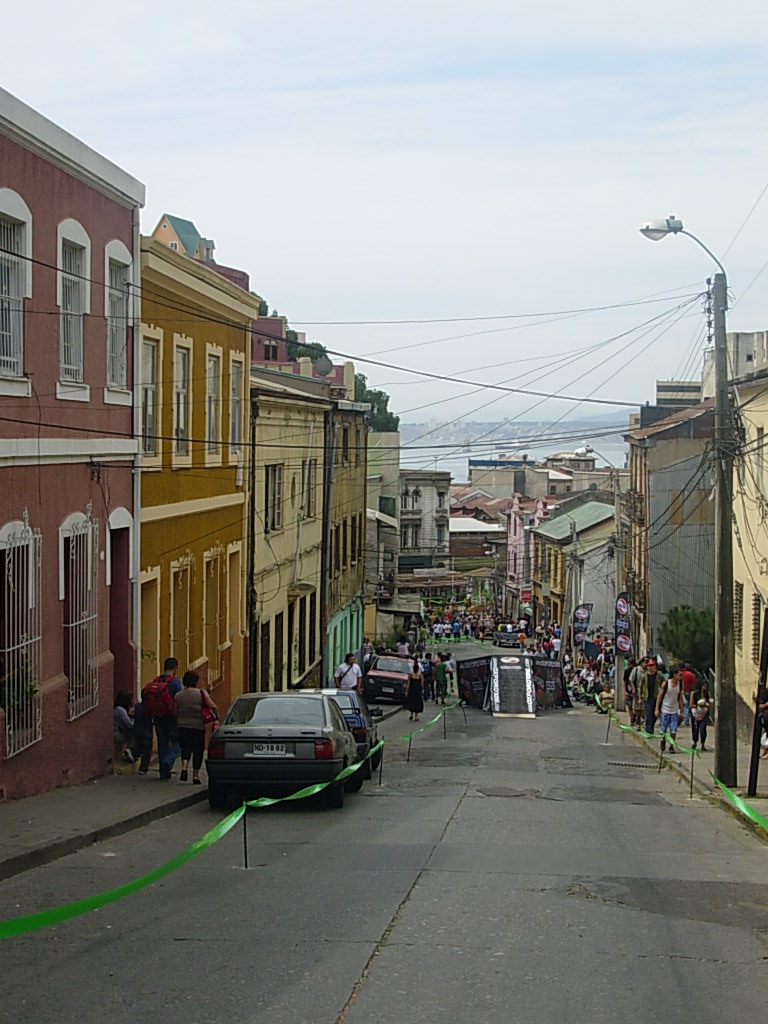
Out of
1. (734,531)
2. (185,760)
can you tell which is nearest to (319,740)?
(185,760)

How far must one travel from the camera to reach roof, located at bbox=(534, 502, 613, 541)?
260 feet

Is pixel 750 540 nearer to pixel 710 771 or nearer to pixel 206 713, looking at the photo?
pixel 710 771

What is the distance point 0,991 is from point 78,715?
9330mm

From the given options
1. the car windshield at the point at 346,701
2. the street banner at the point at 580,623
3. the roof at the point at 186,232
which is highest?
the roof at the point at 186,232

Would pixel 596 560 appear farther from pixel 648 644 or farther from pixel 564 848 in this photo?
pixel 564 848

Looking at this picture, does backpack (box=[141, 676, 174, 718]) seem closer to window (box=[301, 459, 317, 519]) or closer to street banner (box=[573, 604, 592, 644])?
window (box=[301, 459, 317, 519])

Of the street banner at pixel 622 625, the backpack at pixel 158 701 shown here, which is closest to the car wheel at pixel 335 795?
the backpack at pixel 158 701

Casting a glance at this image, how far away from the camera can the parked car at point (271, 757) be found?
14945mm

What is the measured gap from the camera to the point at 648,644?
52438mm

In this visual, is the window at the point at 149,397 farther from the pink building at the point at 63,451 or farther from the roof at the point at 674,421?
the roof at the point at 674,421

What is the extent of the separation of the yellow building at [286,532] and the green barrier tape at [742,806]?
41.6ft

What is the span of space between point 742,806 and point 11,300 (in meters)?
10.2

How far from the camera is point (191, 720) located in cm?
1694

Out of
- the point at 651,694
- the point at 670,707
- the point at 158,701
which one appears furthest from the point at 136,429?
the point at 651,694
